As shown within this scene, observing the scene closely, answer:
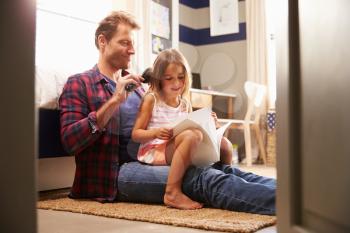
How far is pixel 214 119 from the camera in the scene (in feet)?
4.68

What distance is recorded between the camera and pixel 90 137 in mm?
1427

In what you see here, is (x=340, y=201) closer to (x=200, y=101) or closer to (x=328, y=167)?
(x=328, y=167)

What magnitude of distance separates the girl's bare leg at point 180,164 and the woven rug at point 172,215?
0.12ft

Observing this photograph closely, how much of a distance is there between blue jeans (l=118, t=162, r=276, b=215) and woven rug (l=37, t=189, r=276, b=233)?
3cm

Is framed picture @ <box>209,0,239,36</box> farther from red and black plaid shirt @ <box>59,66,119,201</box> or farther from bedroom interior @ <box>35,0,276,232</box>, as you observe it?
red and black plaid shirt @ <box>59,66,119,201</box>

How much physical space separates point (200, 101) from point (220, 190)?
179cm

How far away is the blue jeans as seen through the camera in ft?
3.78

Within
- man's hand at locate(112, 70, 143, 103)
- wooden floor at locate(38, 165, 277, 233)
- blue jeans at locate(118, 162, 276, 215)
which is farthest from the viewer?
man's hand at locate(112, 70, 143, 103)

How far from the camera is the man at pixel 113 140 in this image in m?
1.29

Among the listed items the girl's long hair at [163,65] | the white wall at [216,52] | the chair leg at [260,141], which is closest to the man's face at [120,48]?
the girl's long hair at [163,65]

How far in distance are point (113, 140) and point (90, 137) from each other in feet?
0.30

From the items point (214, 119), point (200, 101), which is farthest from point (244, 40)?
point (214, 119)

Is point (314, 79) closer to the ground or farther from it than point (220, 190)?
farther from it

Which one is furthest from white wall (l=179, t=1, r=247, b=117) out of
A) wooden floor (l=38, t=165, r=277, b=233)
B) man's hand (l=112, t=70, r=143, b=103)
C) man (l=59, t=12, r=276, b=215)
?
wooden floor (l=38, t=165, r=277, b=233)
